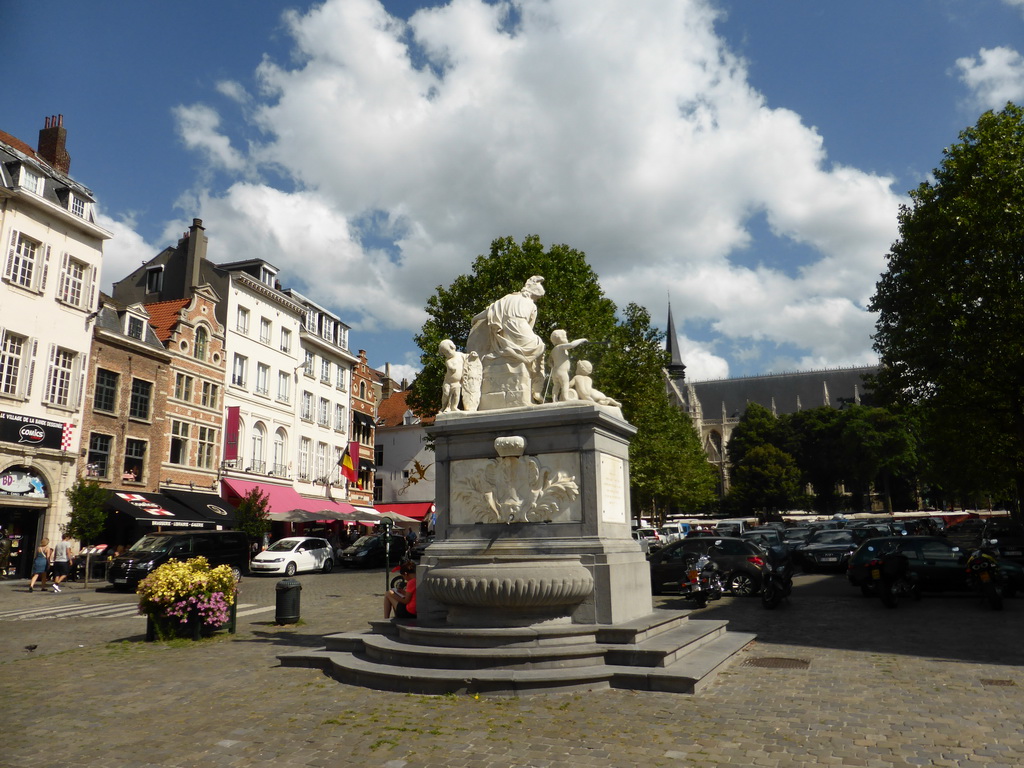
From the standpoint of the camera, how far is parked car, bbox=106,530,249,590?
21.7m

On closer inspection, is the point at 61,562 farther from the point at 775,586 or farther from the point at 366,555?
the point at 775,586

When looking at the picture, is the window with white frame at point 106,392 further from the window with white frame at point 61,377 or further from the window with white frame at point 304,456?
the window with white frame at point 304,456

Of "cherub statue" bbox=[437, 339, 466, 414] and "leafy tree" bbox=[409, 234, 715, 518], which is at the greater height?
"leafy tree" bbox=[409, 234, 715, 518]

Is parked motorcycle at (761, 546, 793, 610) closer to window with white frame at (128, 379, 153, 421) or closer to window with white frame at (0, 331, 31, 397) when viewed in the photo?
window with white frame at (0, 331, 31, 397)

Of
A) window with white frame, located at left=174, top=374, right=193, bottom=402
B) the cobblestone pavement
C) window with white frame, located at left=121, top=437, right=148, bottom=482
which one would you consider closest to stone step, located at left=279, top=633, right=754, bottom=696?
the cobblestone pavement

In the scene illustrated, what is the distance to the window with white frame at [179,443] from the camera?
3241cm

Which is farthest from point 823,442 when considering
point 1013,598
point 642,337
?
point 1013,598

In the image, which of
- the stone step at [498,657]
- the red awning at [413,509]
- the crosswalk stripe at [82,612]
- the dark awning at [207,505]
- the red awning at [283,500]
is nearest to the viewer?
the stone step at [498,657]

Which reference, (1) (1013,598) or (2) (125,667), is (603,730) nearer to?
(2) (125,667)

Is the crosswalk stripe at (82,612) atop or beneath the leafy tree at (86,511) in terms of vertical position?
beneath

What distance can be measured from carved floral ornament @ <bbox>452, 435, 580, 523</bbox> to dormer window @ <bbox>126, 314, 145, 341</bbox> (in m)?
25.5

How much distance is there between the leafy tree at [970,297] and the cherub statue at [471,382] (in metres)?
17.4

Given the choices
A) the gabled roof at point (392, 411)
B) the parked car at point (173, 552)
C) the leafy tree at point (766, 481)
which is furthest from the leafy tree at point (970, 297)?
the leafy tree at point (766, 481)

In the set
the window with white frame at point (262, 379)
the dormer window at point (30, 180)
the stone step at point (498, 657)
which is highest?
the dormer window at point (30, 180)
